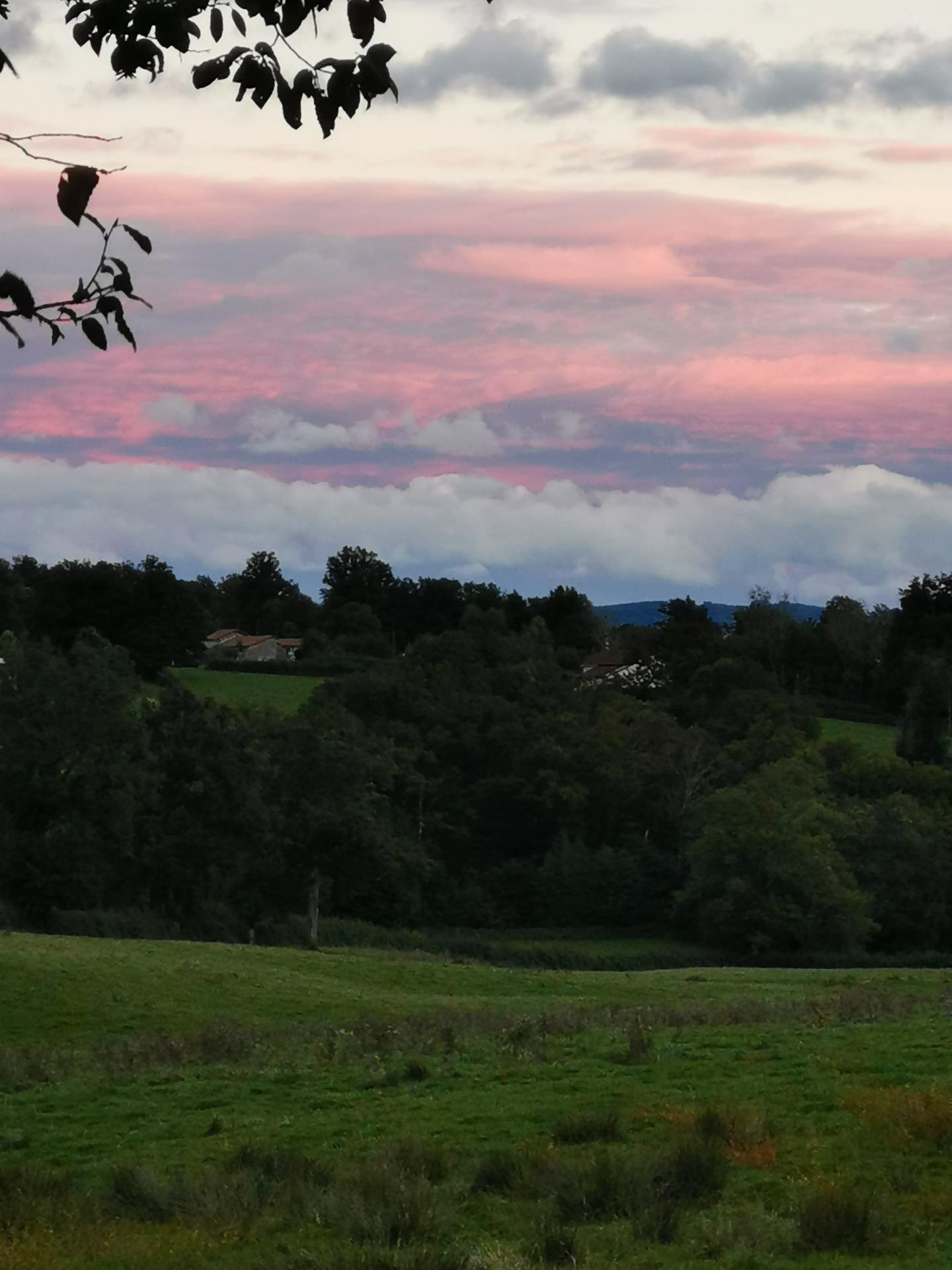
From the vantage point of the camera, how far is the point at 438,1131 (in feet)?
46.7

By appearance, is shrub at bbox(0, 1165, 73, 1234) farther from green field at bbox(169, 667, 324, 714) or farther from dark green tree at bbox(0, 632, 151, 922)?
green field at bbox(169, 667, 324, 714)

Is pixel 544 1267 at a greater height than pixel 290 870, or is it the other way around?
pixel 544 1267

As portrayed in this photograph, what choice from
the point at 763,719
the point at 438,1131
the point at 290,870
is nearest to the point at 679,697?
the point at 763,719

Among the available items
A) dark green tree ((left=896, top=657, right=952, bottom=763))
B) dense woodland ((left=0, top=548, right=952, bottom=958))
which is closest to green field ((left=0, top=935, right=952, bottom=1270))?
dense woodland ((left=0, top=548, right=952, bottom=958))

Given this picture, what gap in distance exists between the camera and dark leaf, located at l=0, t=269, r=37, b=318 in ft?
19.5

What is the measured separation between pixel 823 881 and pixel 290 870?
27.0 metres

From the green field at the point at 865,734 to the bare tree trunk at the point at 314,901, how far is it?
2005 inches

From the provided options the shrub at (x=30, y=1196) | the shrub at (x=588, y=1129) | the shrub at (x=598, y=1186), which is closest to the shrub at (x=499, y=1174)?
the shrub at (x=598, y=1186)

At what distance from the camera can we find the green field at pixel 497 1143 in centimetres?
950

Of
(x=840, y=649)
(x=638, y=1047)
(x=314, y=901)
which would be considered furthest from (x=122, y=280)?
(x=840, y=649)

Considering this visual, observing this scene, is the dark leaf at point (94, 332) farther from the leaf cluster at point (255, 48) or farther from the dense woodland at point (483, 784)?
the dense woodland at point (483, 784)

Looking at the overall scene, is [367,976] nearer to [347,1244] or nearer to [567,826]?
[347,1244]

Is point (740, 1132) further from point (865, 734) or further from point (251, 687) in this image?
point (865, 734)

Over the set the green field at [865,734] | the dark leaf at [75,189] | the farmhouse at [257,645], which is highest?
the farmhouse at [257,645]
